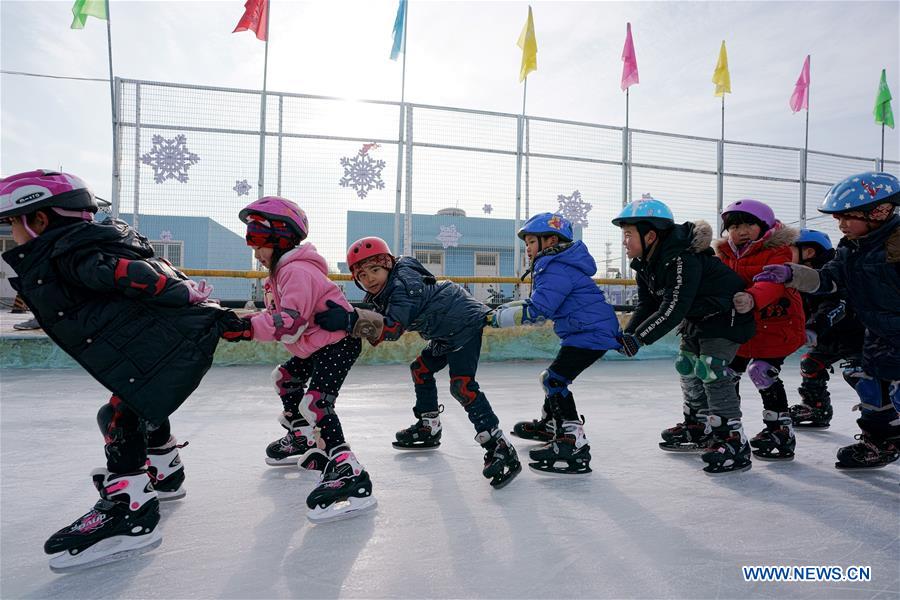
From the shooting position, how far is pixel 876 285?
270cm

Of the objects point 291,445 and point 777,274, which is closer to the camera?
point 777,274

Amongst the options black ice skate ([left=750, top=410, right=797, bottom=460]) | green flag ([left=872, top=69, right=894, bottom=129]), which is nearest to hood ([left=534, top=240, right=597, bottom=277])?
black ice skate ([left=750, top=410, right=797, bottom=460])

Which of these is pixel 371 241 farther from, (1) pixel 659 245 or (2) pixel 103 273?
(1) pixel 659 245

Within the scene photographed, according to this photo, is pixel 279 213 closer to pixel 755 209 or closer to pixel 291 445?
pixel 291 445

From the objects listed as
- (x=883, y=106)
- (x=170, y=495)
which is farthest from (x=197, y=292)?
(x=883, y=106)

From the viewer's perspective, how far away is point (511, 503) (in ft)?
7.96

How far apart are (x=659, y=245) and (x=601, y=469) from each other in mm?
1331

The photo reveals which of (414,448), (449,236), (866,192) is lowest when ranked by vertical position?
(414,448)

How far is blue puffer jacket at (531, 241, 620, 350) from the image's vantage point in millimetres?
2982

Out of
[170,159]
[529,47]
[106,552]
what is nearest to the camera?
[106,552]

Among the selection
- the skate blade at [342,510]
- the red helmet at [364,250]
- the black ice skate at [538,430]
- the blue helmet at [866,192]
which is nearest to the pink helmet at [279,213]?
the red helmet at [364,250]

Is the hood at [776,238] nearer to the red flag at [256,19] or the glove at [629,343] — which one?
the glove at [629,343]

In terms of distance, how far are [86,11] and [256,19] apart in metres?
2.34

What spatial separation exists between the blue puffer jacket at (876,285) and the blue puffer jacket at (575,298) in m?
1.24
